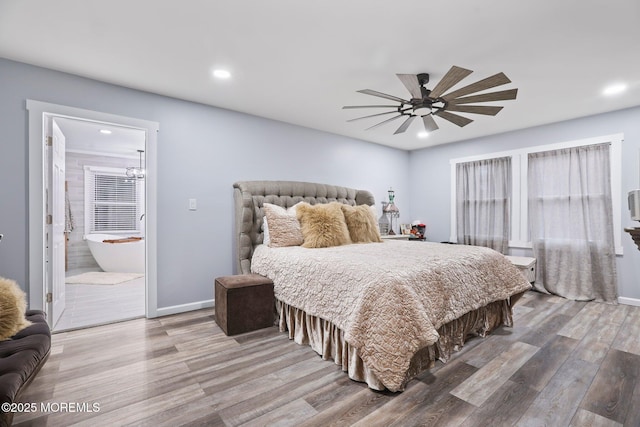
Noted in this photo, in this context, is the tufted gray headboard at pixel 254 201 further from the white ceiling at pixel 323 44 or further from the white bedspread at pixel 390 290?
the white ceiling at pixel 323 44

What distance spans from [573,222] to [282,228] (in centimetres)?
393

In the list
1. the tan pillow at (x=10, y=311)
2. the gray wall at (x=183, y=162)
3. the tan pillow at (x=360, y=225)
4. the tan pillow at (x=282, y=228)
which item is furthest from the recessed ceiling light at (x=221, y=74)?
the tan pillow at (x=10, y=311)

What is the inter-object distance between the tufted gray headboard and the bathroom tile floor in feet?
4.23

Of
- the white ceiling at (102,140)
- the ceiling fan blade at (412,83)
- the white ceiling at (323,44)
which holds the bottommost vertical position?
the ceiling fan blade at (412,83)

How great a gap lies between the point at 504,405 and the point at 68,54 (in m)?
4.04

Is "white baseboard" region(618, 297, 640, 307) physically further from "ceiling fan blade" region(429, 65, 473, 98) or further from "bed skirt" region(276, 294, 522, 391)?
"ceiling fan blade" region(429, 65, 473, 98)

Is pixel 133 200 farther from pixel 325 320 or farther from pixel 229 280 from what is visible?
pixel 325 320

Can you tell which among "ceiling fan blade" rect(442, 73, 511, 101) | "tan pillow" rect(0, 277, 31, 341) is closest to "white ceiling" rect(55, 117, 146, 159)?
"tan pillow" rect(0, 277, 31, 341)

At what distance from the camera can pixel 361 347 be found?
6.07 feet

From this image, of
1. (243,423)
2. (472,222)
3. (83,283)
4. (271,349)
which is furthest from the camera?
(472,222)

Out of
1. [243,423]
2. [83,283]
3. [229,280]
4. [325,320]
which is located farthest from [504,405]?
[83,283]

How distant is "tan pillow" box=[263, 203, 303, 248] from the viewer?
128 inches

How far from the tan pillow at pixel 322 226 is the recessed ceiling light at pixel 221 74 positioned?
5.12 ft

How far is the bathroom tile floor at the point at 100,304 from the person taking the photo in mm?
3055
